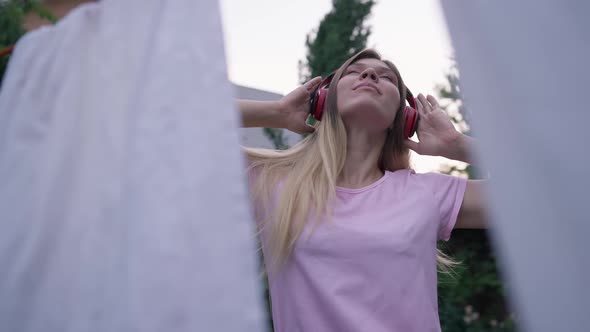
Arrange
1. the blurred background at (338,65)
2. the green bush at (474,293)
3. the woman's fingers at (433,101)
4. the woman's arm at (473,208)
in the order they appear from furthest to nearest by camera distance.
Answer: the green bush at (474,293) < the blurred background at (338,65) < the woman's fingers at (433,101) < the woman's arm at (473,208)

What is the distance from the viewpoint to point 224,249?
0.65 meters

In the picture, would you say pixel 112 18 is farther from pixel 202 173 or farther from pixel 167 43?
pixel 202 173

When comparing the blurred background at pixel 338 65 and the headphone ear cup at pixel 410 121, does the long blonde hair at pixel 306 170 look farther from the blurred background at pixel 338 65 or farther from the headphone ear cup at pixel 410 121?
the blurred background at pixel 338 65

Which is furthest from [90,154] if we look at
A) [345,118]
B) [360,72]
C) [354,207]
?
[360,72]

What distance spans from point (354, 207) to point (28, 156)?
3.34 ft

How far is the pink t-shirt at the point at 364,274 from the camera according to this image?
1301 millimetres

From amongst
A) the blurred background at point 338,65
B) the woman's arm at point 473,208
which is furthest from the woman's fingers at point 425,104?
the blurred background at point 338,65

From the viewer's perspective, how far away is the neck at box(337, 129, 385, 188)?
1718 mm

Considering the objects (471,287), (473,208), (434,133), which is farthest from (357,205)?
(471,287)

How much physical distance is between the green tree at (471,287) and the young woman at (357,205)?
2201 mm

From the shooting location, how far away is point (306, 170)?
162 cm

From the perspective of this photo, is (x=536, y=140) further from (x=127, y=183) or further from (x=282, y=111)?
(x=282, y=111)

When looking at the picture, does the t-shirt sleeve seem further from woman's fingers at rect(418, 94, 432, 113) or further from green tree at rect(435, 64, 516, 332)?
green tree at rect(435, 64, 516, 332)

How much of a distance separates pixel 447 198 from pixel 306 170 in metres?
0.54
